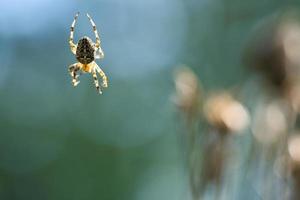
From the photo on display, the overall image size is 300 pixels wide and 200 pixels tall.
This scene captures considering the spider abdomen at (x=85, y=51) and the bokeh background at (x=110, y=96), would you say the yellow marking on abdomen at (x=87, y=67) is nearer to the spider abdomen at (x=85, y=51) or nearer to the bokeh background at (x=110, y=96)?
the spider abdomen at (x=85, y=51)

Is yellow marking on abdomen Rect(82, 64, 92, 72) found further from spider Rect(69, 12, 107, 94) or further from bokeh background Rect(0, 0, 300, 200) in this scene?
bokeh background Rect(0, 0, 300, 200)

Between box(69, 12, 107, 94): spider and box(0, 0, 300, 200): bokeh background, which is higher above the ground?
box(0, 0, 300, 200): bokeh background

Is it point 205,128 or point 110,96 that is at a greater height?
point 110,96

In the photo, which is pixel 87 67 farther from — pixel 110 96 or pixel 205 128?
pixel 110 96

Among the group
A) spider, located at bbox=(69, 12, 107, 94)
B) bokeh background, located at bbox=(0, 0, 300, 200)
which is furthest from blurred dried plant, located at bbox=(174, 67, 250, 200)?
bokeh background, located at bbox=(0, 0, 300, 200)

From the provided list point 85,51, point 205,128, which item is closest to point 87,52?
point 85,51

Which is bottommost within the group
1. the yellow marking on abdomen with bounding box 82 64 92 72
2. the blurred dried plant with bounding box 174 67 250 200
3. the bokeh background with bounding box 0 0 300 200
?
the blurred dried plant with bounding box 174 67 250 200
